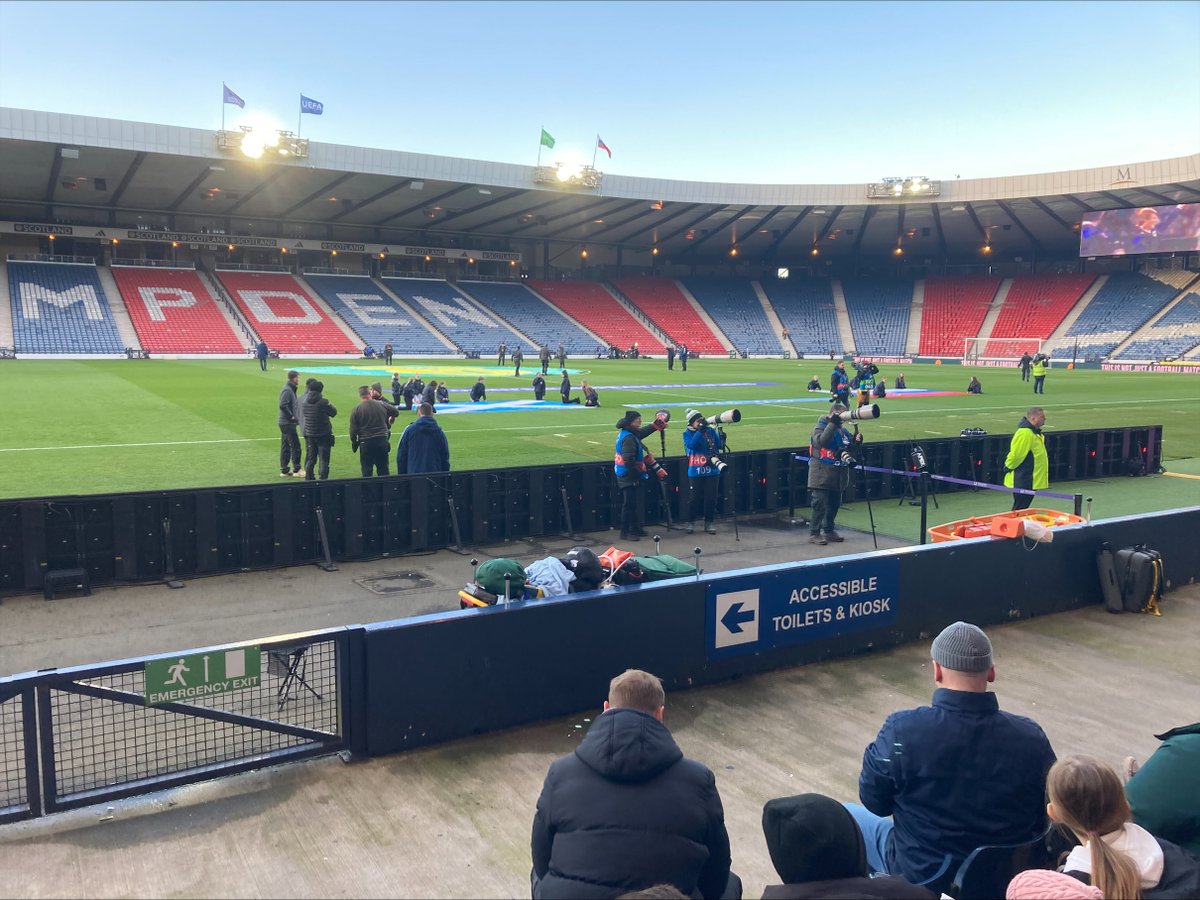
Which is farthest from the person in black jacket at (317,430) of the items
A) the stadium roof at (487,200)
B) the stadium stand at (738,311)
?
the stadium stand at (738,311)

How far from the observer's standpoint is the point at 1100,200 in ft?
199

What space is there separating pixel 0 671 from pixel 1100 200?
68.1 meters

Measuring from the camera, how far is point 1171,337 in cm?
6125

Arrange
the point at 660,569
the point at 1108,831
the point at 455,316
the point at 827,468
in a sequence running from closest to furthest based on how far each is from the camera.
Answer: the point at 1108,831 < the point at 660,569 < the point at 827,468 < the point at 455,316

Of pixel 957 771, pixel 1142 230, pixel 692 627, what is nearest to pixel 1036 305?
pixel 1142 230

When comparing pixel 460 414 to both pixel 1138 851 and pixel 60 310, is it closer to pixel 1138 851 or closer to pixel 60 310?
pixel 1138 851

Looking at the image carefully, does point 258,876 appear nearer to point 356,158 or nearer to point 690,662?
point 690,662

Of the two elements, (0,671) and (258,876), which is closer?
(258,876)

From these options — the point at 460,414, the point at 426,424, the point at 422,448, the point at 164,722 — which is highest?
the point at 426,424

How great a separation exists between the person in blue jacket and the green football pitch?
12.9 feet

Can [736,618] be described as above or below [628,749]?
below

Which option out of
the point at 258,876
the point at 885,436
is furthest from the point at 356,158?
the point at 258,876

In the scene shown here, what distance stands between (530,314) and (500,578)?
65.0 meters

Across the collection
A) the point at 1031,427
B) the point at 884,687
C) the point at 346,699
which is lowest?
the point at 884,687
